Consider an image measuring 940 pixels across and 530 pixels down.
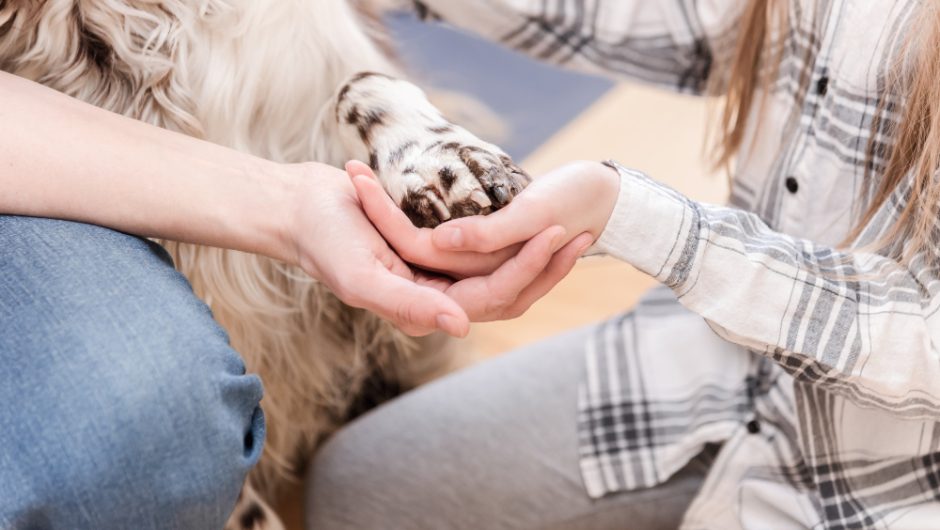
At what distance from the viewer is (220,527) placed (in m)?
0.73

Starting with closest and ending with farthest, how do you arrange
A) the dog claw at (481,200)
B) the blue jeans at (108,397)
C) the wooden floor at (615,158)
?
1. the blue jeans at (108,397)
2. the dog claw at (481,200)
3. the wooden floor at (615,158)

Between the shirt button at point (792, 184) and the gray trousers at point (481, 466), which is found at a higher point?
the shirt button at point (792, 184)

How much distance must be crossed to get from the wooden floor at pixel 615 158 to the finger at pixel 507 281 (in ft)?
2.17

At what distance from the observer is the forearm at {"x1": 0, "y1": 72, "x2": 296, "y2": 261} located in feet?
2.45

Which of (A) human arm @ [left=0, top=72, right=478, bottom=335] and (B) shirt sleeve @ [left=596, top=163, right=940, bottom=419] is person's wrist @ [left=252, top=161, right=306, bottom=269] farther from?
(B) shirt sleeve @ [left=596, top=163, right=940, bottom=419]

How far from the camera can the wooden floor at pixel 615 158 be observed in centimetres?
176

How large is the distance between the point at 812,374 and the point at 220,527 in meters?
0.49

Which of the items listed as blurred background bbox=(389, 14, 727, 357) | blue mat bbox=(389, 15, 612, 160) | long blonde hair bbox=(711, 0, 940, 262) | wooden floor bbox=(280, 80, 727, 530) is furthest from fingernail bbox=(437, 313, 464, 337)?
blue mat bbox=(389, 15, 612, 160)

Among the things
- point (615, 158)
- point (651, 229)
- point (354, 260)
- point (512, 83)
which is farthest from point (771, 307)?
point (512, 83)

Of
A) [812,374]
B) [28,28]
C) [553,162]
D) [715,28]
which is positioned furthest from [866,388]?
[553,162]

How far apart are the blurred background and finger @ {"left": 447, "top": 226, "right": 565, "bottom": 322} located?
1.01 m

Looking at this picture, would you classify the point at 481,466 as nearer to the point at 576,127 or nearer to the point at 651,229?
the point at 651,229

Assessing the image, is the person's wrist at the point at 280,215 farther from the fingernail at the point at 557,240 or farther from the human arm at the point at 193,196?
the fingernail at the point at 557,240

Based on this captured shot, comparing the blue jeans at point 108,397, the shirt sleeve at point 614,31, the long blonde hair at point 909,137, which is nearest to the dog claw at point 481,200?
the blue jeans at point 108,397
